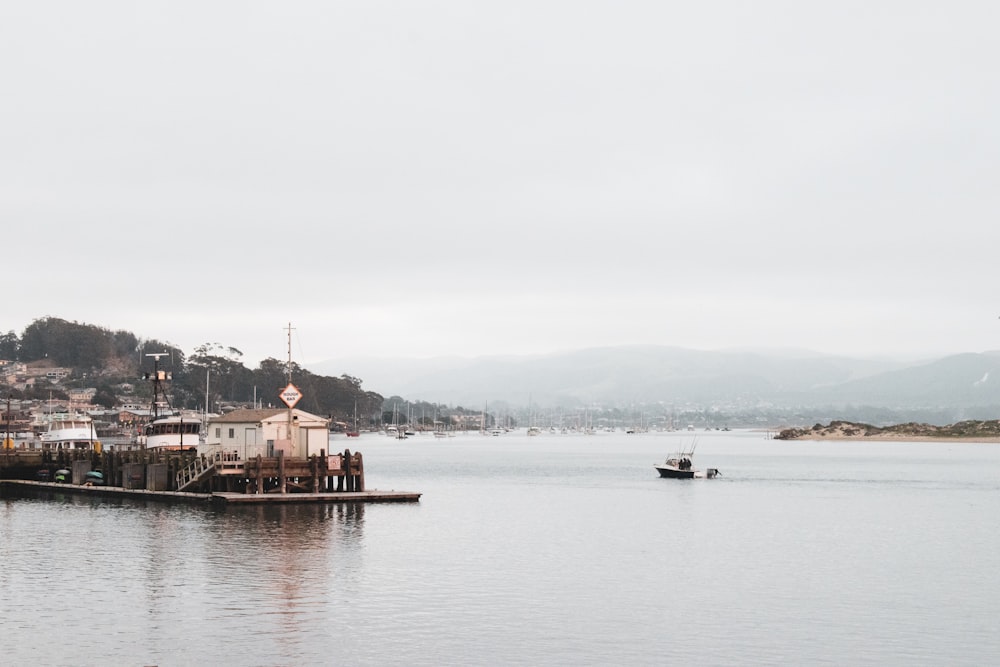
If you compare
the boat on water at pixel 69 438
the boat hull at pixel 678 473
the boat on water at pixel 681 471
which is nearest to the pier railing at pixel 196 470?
the boat on water at pixel 69 438

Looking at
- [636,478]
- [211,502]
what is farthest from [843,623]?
[636,478]

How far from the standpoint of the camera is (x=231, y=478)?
264ft

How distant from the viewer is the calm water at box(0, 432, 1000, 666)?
36.6 m

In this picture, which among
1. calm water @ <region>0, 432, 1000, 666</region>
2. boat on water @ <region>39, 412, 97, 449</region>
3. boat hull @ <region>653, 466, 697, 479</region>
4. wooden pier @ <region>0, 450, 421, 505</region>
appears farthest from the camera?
boat hull @ <region>653, 466, 697, 479</region>

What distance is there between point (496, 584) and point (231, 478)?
3703 cm

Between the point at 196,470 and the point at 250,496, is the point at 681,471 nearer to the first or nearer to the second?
the point at 196,470

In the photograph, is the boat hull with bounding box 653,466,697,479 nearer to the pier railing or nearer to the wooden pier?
the wooden pier

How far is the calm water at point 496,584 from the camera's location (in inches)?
1441

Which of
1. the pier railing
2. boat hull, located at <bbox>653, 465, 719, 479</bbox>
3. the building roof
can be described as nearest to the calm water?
the pier railing

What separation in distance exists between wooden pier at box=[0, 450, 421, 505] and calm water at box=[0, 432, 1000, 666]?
1470mm

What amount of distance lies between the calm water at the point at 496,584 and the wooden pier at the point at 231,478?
1.47m

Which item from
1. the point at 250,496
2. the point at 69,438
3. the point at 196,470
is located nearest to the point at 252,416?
the point at 196,470

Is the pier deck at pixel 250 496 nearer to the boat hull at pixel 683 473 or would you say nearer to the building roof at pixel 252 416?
the building roof at pixel 252 416

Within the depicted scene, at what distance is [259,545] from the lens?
192 feet
